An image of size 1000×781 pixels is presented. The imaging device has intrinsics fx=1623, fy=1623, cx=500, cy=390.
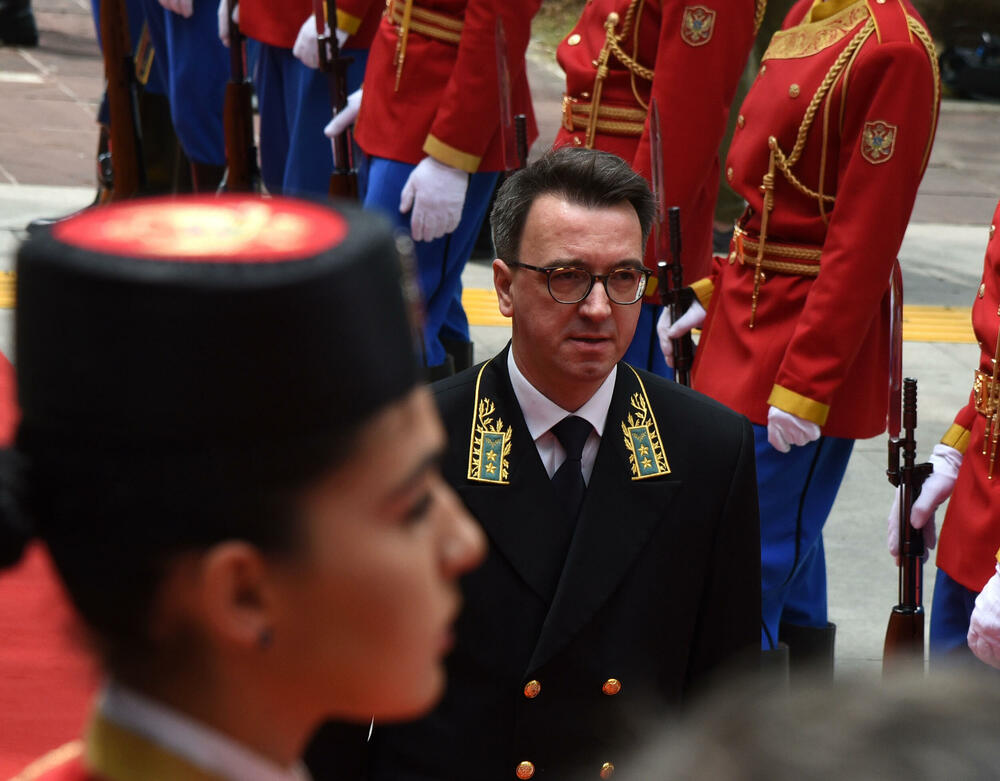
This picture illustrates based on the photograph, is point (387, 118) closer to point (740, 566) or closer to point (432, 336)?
point (432, 336)

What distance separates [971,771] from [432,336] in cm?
428

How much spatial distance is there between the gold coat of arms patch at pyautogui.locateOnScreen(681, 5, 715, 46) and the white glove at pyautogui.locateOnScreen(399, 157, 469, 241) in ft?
3.33

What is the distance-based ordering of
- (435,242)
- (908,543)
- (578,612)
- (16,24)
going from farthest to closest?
(16,24) → (435,242) → (908,543) → (578,612)

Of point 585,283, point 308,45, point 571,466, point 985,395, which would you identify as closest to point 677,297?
point 985,395

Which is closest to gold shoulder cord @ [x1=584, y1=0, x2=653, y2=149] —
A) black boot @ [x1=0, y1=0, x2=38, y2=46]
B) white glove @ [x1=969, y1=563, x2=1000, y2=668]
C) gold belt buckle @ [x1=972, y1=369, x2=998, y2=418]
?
gold belt buckle @ [x1=972, y1=369, x2=998, y2=418]

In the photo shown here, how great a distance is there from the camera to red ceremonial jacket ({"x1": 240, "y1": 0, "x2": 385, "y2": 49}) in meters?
5.33

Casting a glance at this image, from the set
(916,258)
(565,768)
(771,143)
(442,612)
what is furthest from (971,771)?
(916,258)

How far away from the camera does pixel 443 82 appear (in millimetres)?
4633

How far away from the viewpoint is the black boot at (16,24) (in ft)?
42.7

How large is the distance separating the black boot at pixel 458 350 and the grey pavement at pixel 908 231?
0.91 metres

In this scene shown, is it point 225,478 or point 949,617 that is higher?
point 225,478

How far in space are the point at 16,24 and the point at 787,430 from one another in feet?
36.9

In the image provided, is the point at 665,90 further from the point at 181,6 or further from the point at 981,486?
the point at 181,6

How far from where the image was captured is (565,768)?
2.15 m
